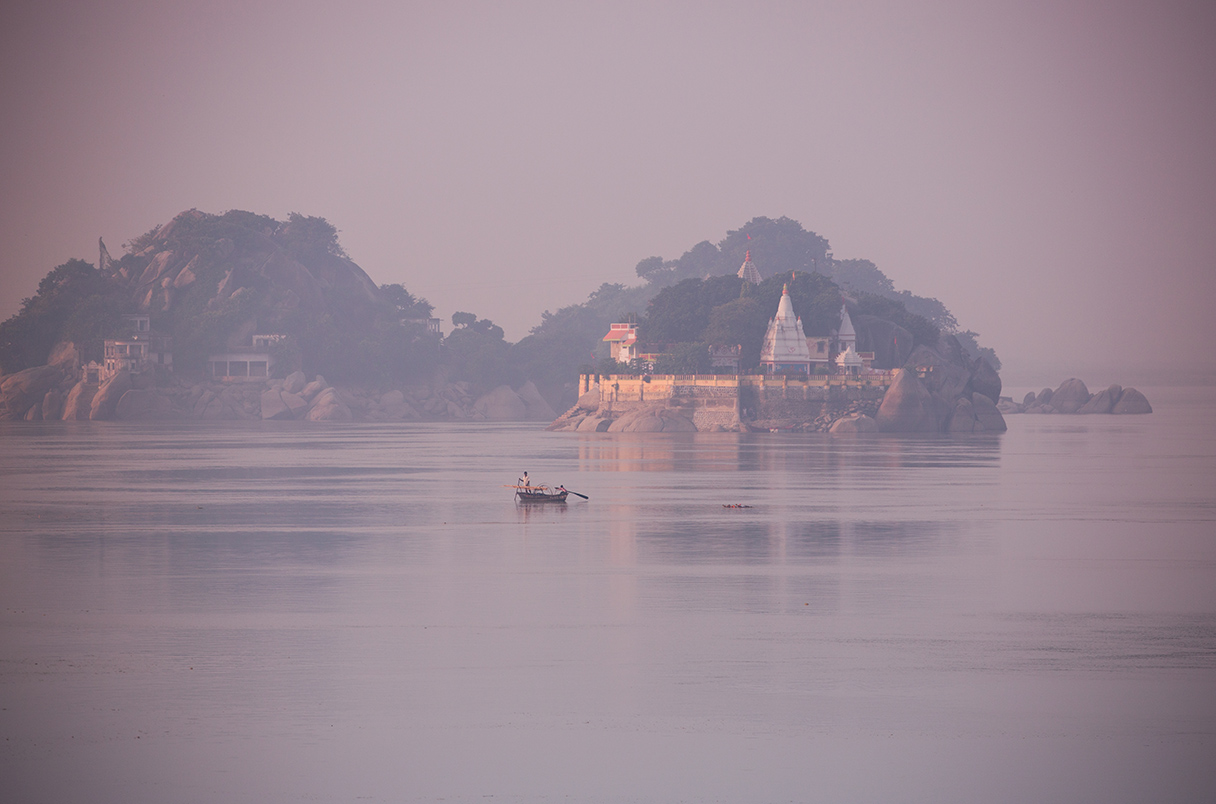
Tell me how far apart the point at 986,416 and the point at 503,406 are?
7449 cm

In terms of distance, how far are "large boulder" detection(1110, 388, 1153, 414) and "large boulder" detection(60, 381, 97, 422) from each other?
127811mm

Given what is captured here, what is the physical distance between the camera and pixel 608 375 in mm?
125562

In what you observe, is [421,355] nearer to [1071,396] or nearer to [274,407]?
[274,407]

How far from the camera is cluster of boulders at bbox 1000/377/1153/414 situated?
171875mm

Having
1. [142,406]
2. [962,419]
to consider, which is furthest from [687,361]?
[142,406]

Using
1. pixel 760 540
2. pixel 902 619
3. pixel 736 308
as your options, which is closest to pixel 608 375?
pixel 736 308

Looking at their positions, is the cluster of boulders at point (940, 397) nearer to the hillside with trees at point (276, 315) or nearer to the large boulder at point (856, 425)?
the large boulder at point (856, 425)

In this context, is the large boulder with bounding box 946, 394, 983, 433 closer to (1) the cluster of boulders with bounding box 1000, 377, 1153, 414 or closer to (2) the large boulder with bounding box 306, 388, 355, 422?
(1) the cluster of boulders with bounding box 1000, 377, 1153, 414

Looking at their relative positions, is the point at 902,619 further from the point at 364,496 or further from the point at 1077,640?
the point at 364,496

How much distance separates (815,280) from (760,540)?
3703 inches

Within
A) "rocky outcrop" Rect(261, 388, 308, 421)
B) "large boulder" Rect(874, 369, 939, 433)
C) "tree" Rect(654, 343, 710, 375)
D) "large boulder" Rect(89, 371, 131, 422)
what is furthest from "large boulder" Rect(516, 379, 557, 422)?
"large boulder" Rect(874, 369, 939, 433)

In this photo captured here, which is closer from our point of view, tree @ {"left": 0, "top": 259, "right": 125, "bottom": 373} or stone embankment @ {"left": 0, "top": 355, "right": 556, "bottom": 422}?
stone embankment @ {"left": 0, "top": 355, "right": 556, "bottom": 422}

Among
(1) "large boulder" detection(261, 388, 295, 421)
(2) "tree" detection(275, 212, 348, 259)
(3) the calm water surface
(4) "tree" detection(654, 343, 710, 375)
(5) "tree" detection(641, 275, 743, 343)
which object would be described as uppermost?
(2) "tree" detection(275, 212, 348, 259)

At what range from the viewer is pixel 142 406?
15600 cm
